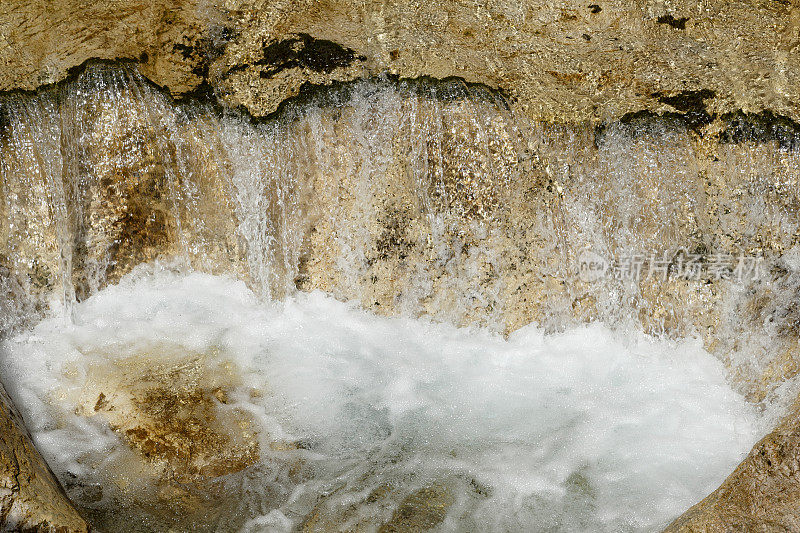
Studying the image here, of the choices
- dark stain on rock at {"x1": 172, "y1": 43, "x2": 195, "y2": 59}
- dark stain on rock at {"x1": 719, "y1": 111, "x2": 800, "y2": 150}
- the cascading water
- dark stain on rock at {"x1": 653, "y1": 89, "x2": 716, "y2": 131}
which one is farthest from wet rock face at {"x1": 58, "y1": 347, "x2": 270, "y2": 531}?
dark stain on rock at {"x1": 719, "y1": 111, "x2": 800, "y2": 150}

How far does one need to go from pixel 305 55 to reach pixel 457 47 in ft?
2.49

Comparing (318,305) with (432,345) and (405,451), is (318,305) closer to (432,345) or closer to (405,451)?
(432,345)

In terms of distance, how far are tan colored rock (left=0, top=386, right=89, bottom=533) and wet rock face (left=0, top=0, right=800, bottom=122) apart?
5.96ft

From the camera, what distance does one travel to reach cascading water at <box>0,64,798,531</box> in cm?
328

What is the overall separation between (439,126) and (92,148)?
176 cm

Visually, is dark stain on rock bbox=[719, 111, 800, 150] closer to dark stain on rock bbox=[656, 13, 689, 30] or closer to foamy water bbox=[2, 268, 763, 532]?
dark stain on rock bbox=[656, 13, 689, 30]

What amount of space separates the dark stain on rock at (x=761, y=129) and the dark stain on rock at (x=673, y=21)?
0.48m

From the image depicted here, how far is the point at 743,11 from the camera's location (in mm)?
3475

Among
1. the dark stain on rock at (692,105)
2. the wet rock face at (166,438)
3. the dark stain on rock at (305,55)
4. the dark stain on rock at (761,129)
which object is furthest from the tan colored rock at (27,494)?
the dark stain on rock at (761,129)

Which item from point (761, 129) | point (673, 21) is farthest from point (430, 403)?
point (673, 21)

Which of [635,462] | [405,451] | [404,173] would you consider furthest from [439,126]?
[635,462]

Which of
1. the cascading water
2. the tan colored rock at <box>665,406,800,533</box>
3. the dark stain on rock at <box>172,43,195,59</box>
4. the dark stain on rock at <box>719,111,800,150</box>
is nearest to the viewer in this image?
the tan colored rock at <box>665,406,800,533</box>

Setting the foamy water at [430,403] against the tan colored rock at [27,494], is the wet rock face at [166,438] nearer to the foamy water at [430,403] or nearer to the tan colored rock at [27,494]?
the foamy water at [430,403]

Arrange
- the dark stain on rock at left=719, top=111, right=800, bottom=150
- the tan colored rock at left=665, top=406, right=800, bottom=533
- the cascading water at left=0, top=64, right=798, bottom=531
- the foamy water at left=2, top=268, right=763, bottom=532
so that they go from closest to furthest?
the tan colored rock at left=665, top=406, right=800, bottom=533 → the foamy water at left=2, top=268, right=763, bottom=532 → the cascading water at left=0, top=64, right=798, bottom=531 → the dark stain on rock at left=719, top=111, right=800, bottom=150
